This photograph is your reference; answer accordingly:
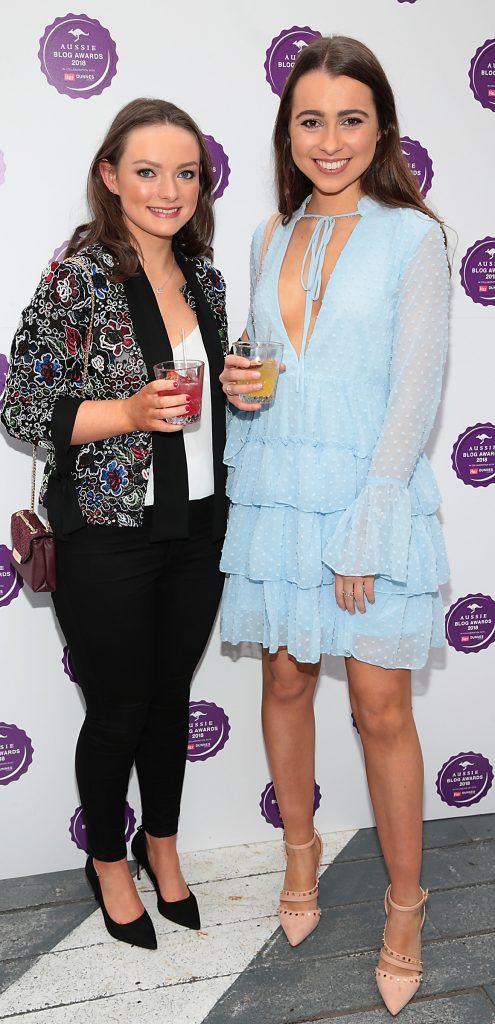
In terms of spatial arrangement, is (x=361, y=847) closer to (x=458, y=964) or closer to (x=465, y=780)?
(x=465, y=780)

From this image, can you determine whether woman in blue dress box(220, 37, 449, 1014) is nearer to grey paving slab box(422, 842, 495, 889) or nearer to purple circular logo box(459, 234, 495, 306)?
grey paving slab box(422, 842, 495, 889)

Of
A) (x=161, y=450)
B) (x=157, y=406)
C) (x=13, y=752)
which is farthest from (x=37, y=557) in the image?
(x=13, y=752)

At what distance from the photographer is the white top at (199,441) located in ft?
6.57

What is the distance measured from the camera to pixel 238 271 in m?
2.33

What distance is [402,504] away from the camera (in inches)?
Answer: 73.2

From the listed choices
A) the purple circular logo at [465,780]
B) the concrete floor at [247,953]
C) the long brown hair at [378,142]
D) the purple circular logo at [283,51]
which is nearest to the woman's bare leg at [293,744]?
the concrete floor at [247,953]

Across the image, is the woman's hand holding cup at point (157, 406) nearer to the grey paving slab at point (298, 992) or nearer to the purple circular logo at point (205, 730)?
the purple circular logo at point (205, 730)

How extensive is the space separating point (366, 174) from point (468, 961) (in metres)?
1.72

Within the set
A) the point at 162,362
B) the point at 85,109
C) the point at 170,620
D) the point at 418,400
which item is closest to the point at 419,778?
the point at 170,620

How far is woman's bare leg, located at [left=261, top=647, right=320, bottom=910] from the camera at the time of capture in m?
2.14

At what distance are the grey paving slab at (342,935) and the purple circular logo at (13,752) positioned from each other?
0.77 m

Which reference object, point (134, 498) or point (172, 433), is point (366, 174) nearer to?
point (172, 433)

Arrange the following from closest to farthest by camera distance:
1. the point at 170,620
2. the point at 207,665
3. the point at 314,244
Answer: the point at 314,244, the point at 170,620, the point at 207,665

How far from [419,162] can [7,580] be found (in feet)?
4.75
